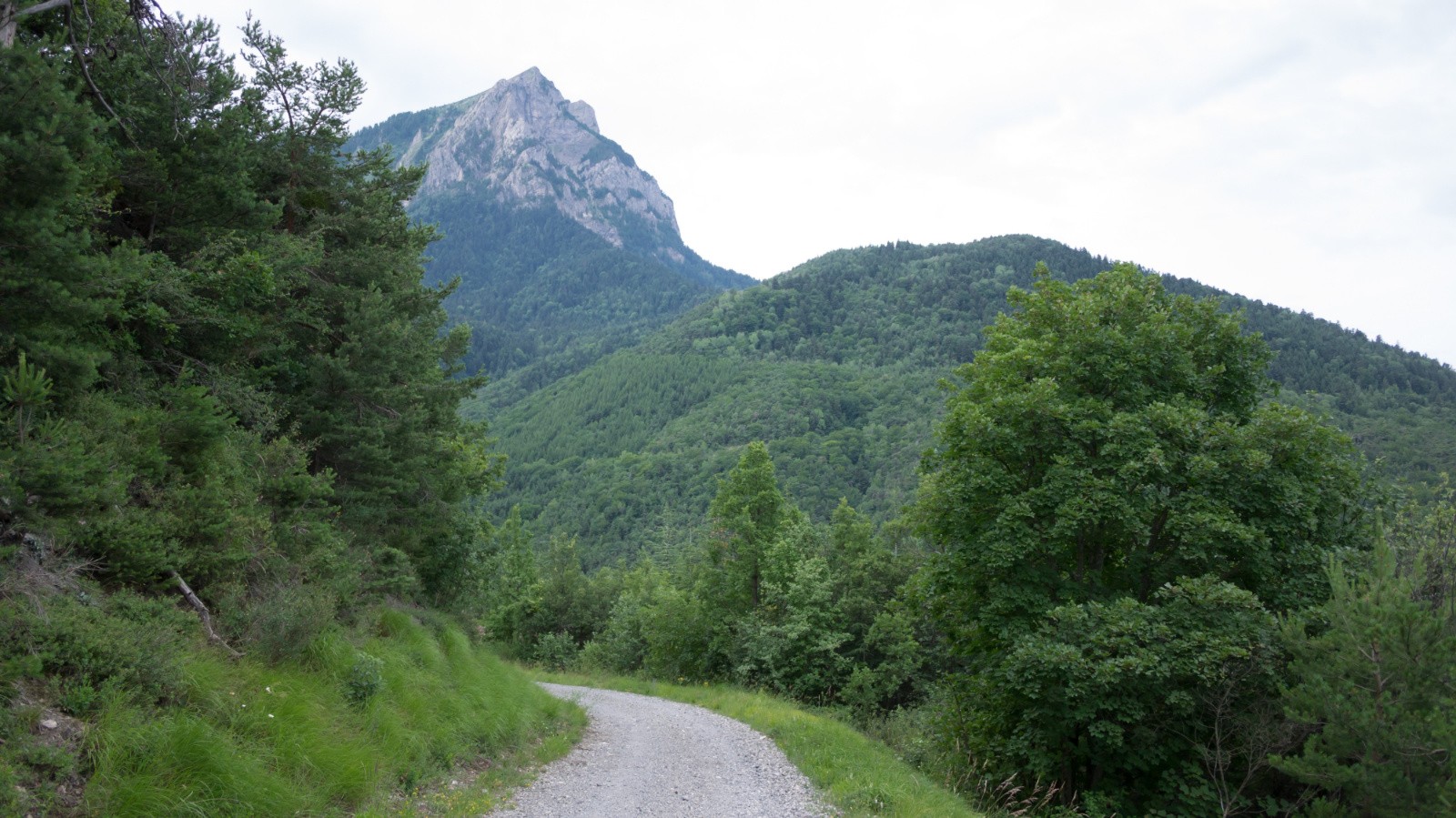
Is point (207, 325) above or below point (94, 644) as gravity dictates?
above

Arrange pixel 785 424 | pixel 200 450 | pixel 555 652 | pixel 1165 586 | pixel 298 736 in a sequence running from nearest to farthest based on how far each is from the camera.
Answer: pixel 298 736 → pixel 200 450 → pixel 1165 586 → pixel 555 652 → pixel 785 424

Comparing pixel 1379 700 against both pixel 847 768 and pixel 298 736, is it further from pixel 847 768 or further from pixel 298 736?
pixel 298 736

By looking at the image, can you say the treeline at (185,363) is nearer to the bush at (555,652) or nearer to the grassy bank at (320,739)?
the grassy bank at (320,739)

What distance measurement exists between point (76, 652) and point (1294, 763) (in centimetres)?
1431

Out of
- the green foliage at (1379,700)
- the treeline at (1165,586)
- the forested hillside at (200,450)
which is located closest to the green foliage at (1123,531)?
the treeline at (1165,586)

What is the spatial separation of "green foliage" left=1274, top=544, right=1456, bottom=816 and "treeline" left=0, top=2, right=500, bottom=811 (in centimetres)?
1363

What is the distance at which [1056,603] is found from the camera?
14.3 m

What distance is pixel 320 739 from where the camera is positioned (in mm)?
7141

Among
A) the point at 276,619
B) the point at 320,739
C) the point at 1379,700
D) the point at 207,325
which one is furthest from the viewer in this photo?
the point at 1379,700

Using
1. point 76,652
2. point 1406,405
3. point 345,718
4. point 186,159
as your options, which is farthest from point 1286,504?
point 1406,405

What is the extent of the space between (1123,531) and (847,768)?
7282 millimetres

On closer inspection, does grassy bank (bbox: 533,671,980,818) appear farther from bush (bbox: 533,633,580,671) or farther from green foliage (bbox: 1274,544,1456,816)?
bush (bbox: 533,633,580,671)

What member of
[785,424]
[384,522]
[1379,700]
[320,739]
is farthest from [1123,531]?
[785,424]

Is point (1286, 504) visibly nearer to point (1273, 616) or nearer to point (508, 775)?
point (1273, 616)
